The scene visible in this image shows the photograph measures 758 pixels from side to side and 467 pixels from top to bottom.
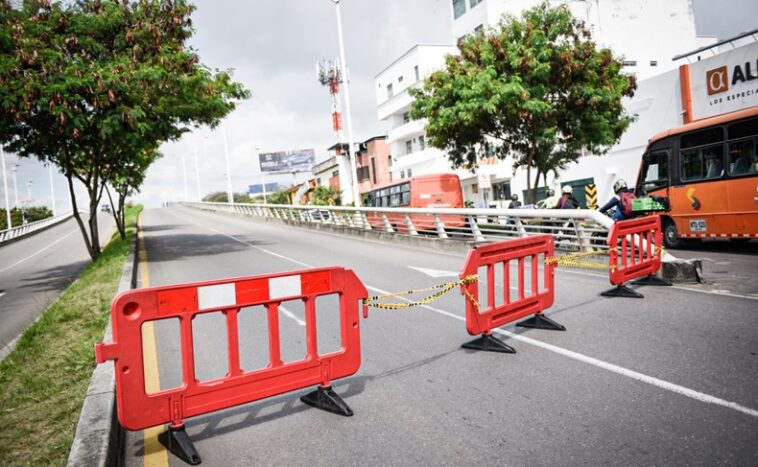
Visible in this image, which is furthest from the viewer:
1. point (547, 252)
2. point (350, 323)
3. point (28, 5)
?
point (28, 5)

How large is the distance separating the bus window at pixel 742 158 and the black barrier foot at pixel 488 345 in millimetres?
9115

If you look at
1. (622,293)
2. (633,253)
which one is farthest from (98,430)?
(633,253)

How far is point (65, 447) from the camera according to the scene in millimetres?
3365

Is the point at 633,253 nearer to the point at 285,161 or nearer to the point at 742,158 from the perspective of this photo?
the point at 742,158

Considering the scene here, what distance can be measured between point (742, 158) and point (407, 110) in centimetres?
3477

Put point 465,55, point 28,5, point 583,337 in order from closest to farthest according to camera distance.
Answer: point 583,337 < point 28,5 < point 465,55

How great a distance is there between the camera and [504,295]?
19.1ft

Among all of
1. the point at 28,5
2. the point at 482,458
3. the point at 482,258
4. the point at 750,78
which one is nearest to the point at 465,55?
the point at 750,78

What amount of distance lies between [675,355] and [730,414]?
135 centimetres

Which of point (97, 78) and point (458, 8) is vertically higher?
point (458, 8)

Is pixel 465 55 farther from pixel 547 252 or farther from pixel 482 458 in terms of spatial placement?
pixel 482 458

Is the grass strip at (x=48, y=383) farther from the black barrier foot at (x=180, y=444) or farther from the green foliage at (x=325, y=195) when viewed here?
the green foliage at (x=325, y=195)

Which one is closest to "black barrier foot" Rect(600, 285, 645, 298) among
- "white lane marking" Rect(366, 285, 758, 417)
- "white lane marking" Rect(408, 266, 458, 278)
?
"white lane marking" Rect(366, 285, 758, 417)

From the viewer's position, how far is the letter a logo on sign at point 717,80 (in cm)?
1975
